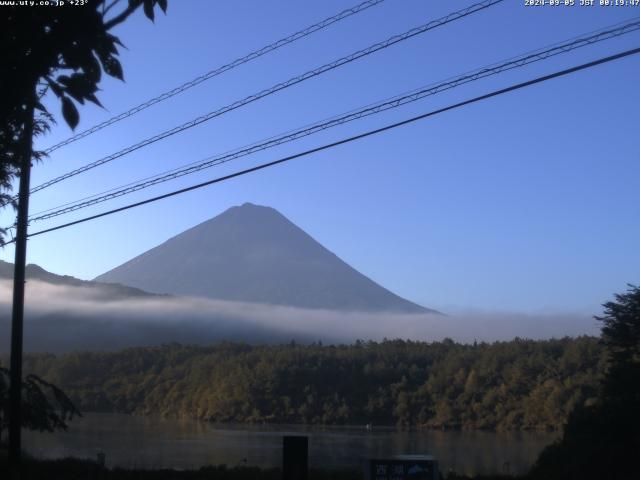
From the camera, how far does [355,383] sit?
79.6 m

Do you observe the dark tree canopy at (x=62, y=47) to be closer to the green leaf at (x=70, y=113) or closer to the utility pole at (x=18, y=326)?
the green leaf at (x=70, y=113)

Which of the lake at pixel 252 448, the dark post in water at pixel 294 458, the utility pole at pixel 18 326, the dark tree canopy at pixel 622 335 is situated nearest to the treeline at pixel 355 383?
the lake at pixel 252 448

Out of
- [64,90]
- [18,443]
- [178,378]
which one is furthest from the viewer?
[178,378]

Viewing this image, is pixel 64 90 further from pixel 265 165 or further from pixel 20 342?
pixel 20 342

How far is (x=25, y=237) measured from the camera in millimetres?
15586

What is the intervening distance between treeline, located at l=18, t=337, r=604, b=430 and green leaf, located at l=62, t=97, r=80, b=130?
5288 cm

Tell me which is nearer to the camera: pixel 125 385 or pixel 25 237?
pixel 25 237

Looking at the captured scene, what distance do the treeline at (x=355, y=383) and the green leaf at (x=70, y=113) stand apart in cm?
5288

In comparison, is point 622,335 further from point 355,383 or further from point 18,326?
point 355,383

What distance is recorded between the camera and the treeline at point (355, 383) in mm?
66125

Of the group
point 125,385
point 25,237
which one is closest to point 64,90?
point 25,237

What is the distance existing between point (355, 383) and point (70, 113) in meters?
76.1

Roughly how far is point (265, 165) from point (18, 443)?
7.49 m

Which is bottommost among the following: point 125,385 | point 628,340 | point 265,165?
point 125,385
